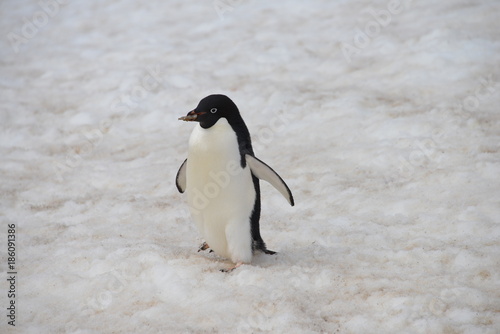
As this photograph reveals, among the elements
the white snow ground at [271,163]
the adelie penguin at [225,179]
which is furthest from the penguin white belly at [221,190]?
the white snow ground at [271,163]

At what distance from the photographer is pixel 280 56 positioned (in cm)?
814

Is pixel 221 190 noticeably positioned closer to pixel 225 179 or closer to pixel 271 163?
pixel 225 179

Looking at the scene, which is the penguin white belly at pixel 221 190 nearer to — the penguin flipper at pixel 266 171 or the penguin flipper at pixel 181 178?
the penguin flipper at pixel 266 171

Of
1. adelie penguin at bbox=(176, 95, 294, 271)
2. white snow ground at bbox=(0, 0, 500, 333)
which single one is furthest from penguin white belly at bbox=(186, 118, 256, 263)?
white snow ground at bbox=(0, 0, 500, 333)

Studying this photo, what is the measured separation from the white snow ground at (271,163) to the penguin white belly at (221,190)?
0.63 feet

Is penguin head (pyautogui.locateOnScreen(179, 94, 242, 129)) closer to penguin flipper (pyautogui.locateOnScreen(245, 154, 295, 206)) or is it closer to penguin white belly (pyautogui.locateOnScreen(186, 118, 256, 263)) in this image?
penguin white belly (pyautogui.locateOnScreen(186, 118, 256, 263))

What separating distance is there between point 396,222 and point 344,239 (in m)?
0.49

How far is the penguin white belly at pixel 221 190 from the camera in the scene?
346cm

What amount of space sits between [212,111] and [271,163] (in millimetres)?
2287

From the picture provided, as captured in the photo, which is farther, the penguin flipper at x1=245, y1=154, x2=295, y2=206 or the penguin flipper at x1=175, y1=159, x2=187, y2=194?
the penguin flipper at x1=175, y1=159, x2=187, y2=194

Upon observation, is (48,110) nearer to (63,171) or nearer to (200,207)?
(63,171)

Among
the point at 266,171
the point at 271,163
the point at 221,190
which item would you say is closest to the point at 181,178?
the point at 221,190

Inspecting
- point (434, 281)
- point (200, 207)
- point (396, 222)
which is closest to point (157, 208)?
point (200, 207)

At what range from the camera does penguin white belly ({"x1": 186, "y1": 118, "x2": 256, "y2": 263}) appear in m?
3.46
